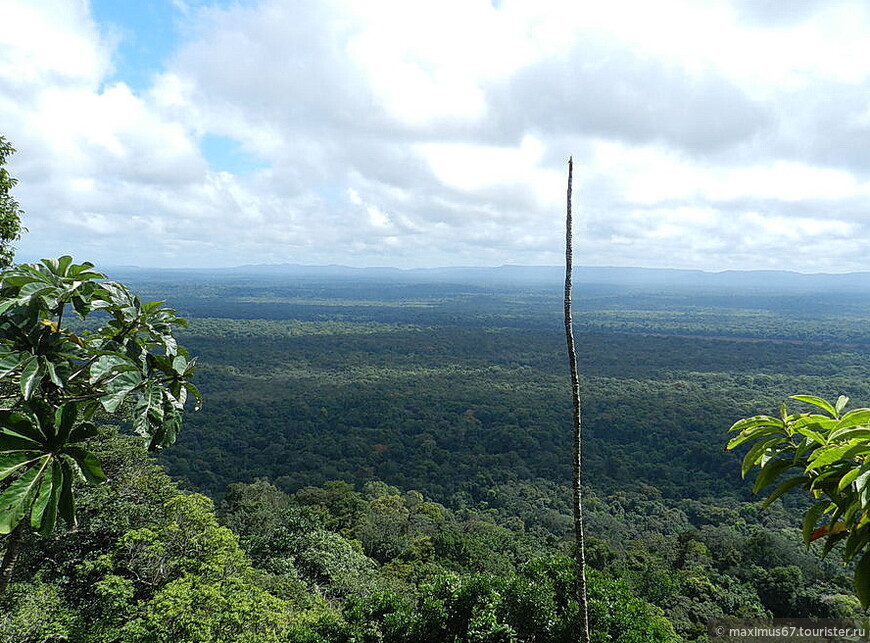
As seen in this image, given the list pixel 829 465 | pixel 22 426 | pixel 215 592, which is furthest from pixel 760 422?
pixel 215 592

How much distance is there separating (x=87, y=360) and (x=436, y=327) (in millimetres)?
131461

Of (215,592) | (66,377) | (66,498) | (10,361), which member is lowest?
(215,592)

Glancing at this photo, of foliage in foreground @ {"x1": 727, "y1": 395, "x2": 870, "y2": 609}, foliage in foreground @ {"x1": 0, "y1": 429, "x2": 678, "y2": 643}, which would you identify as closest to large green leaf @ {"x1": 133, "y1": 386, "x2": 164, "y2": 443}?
foliage in foreground @ {"x1": 727, "y1": 395, "x2": 870, "y2": 609}

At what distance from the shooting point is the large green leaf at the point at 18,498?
1.49 m

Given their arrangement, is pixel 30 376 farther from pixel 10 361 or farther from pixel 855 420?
pixel 855 420

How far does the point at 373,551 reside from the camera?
25.2m

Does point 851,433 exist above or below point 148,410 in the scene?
above

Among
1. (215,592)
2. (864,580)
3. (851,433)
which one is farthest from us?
(215,592)

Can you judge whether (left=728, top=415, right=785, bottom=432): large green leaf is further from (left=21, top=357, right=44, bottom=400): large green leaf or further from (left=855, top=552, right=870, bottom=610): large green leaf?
(left=21, top=357, right=44, bottom=400): large green leaf

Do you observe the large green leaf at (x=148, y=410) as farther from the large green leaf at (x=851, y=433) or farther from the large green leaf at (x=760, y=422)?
the large green leaf at (x=851, y=433)

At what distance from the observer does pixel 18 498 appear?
1545 millimetres

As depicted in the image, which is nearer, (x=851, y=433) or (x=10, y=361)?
(x=851, y=433)

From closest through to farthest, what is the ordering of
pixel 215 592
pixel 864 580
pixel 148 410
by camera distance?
pixel 864 580 → pixel 148 410 → pixel 215 592

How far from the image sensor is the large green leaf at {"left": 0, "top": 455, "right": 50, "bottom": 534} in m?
1.49
